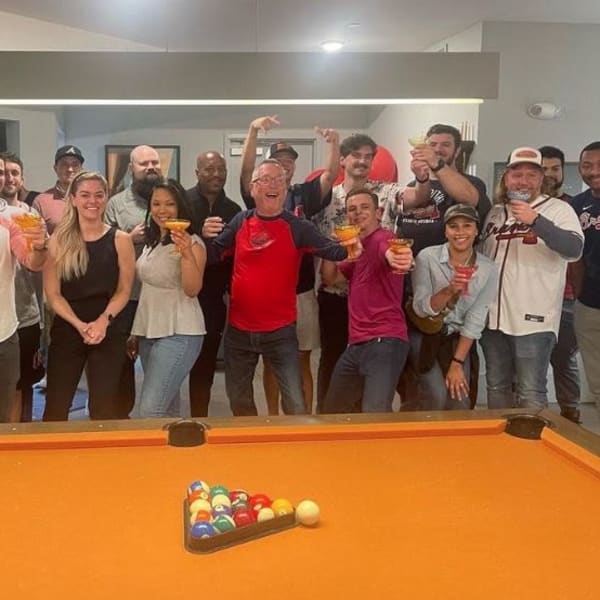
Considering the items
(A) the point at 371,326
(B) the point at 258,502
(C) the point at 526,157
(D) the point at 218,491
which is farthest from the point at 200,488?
(C) the point at 526,157

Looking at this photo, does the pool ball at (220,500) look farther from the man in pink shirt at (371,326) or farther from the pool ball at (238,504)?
the man in pink shirt at (371,326)

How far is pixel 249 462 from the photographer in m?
1.87

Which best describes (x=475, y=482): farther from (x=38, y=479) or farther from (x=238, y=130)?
(x=238, y=130)

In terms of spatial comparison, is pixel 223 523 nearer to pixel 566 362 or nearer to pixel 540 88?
pixel 566 362

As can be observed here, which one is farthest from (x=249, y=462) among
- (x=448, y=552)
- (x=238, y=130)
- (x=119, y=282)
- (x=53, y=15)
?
(x=238, y=130)

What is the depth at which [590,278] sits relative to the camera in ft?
12.3

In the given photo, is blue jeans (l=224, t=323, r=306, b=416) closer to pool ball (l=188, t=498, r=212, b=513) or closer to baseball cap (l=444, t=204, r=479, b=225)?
baseball cap (l=444, t=204, r=479, b=225)

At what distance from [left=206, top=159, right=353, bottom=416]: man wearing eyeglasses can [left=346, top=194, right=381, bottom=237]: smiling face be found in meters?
0.15

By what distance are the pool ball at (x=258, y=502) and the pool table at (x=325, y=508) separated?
0.07 meters

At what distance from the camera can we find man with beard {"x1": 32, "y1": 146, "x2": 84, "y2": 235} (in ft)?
12.9

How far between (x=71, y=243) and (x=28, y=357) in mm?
805

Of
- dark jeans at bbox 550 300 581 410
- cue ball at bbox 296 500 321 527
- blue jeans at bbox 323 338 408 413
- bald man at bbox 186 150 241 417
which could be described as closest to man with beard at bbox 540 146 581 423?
dark jeans at bbox 550 300 581 410

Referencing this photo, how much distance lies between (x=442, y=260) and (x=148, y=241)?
4.53 ft

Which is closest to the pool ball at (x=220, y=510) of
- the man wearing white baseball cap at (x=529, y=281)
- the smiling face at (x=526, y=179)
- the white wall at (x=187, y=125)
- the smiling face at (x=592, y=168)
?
the man wearing white baseball cap at (x=529, y=281)
